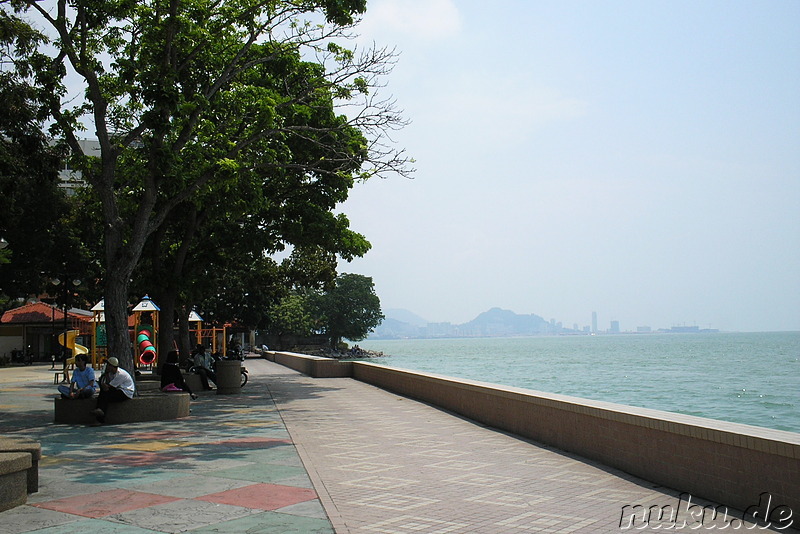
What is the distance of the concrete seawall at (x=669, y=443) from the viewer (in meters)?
6.42

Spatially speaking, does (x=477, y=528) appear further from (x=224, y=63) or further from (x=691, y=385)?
(x=691, y=385)

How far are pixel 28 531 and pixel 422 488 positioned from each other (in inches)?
141

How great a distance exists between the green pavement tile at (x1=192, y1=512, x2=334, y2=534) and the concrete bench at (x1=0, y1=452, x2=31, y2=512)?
6.58 ft

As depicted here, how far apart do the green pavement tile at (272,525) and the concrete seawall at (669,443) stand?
3.55 metres

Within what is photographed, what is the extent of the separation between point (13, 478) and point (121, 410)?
7.20 metres

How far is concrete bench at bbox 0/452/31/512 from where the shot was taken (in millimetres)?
6856

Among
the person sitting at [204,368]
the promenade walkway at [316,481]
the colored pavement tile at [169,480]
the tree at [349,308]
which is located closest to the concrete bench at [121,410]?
the colored pavement tile at [169,480]

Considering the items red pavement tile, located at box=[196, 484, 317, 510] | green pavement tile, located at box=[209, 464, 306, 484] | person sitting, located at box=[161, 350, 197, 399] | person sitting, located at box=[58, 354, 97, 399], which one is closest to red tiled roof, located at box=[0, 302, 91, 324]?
person sitting, located at box=[161, 350, 197, 399]

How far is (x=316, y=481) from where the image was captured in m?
8.21

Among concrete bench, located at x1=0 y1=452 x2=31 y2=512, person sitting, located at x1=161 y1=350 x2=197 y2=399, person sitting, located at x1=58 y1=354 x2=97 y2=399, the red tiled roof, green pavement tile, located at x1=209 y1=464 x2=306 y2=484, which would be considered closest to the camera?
concrete bench, located at x1=0 y1=452 x2=31 y2=512

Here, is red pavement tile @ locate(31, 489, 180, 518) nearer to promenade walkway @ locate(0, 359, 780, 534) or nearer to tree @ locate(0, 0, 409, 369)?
promenade walkway @ locate(0, 359, 780, 534)

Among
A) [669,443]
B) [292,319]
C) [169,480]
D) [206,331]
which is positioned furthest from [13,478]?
[292,319]

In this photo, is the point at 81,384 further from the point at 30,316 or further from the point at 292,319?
the point at 292,319

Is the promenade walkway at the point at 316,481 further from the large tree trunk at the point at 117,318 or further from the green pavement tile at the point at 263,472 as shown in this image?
the large tree trunk at the point at 117,318
